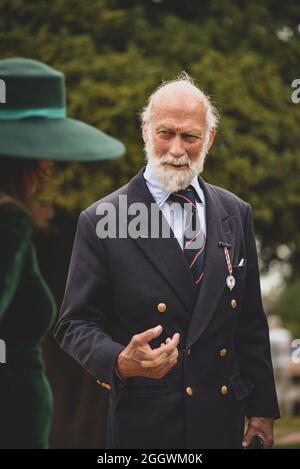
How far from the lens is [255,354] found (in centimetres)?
371

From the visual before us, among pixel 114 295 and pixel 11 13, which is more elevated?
pixel 11 13

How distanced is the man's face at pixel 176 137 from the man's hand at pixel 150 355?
24.8 inches

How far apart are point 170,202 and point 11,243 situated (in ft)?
2.03

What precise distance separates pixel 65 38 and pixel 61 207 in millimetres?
1470

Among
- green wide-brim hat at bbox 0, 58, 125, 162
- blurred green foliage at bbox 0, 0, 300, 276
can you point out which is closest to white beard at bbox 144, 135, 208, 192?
green wide-brim hat at bbox 0, 58, 125, 162

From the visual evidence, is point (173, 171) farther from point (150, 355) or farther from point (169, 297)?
point (150, 355)

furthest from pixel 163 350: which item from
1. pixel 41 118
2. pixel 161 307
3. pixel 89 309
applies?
pixel 41 118

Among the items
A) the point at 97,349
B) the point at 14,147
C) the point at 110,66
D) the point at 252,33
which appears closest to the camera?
the point at 97,349

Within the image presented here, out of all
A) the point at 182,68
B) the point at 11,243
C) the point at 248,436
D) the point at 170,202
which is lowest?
the point at 248,436

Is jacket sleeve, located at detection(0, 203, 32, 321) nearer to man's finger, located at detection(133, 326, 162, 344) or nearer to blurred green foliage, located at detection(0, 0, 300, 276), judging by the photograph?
man's finger, located at detection(133, 326, 162, 344)

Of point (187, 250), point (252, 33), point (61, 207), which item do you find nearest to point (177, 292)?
point (187, 250)

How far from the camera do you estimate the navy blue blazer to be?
3465 millimetres

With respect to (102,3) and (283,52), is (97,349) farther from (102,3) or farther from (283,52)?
(283,52)

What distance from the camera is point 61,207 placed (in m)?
8.74
